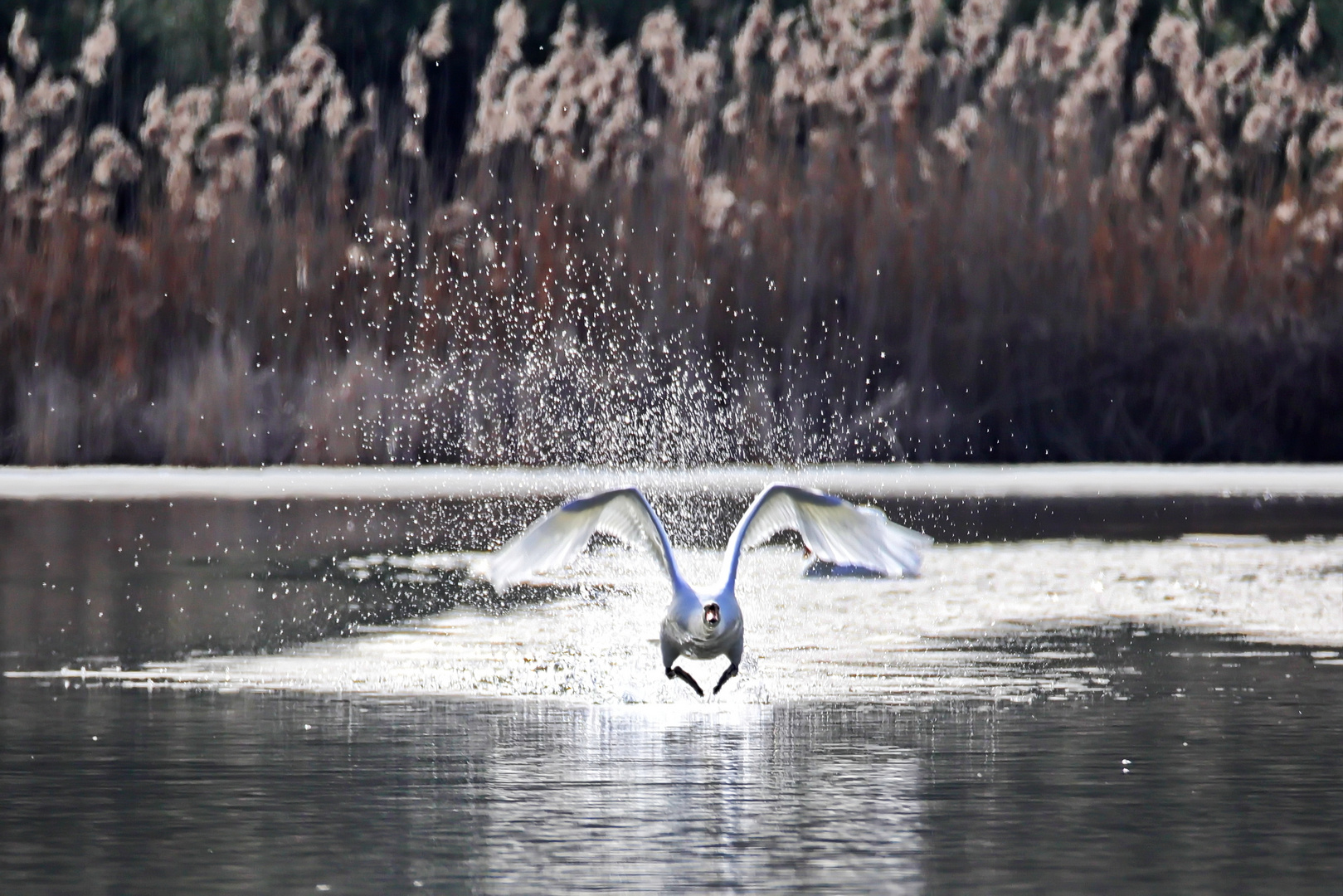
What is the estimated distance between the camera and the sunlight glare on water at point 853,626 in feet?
28.3

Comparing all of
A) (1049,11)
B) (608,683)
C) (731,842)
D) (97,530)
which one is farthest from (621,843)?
(1049,11)

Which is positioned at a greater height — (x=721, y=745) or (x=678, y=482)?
(x=678, y=482)

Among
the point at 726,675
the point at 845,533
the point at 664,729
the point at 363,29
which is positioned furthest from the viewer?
the point at 363,29

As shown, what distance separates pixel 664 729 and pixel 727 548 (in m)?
1.27

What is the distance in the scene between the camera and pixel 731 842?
6.02 meters

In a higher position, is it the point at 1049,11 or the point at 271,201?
the point at 1049,11

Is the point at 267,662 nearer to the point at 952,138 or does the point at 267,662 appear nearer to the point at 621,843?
the point at 621,843

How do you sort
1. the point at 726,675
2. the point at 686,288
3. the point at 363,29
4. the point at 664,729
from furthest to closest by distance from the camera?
the point at 363,29
the point at 686,288
the point at 726,675
the point at 664,729

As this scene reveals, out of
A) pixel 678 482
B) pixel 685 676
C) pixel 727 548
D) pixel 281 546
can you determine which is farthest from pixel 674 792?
pixel 678 482

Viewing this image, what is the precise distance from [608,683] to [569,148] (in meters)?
7.76

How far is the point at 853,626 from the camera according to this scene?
32.8 feet

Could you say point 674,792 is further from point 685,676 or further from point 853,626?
point 853,626

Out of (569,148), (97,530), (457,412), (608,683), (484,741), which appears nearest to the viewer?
(484,741)

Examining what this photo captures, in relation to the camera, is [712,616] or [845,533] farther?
[845,533]
